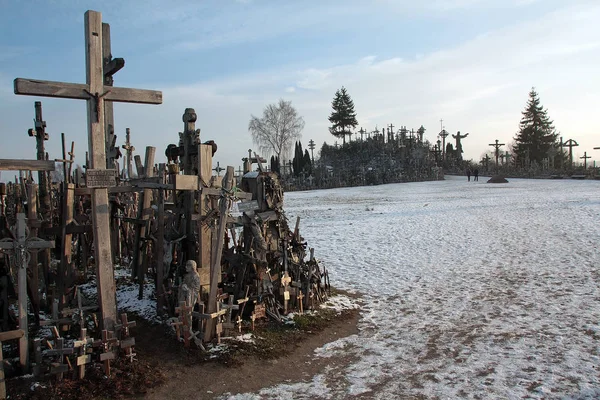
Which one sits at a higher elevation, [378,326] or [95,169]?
[95,169]

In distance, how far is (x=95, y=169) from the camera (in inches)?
212

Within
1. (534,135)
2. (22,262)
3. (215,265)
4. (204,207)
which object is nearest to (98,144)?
(22,262)

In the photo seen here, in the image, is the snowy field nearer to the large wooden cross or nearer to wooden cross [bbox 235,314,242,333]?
wooden cross [bbox 235,314,242,333]

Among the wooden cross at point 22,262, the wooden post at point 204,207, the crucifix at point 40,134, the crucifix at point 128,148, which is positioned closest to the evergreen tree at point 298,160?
the crucifix at point 128,148

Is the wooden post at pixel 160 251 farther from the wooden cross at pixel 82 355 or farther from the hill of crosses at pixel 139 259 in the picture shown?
the wooden cross at pixel 82 355

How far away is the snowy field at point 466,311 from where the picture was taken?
200 inches

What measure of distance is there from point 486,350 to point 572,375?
3.52 ft

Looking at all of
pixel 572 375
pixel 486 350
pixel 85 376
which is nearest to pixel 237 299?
pixel 85 376

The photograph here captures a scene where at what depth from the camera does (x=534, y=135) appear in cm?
6116

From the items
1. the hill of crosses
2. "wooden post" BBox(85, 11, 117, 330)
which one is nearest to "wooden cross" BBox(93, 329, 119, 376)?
the hill of crosses

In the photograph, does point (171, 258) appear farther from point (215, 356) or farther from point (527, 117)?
point (527, 117)

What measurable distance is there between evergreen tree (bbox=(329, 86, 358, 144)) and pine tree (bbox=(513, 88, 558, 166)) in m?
24.1

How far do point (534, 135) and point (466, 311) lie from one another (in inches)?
2452

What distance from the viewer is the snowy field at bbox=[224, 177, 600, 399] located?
5.07 m
